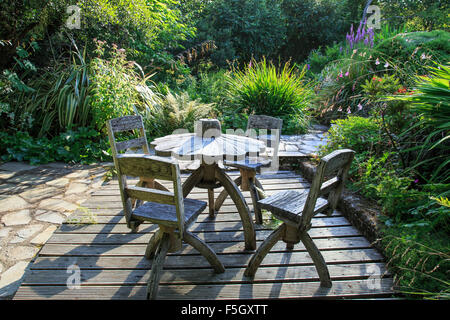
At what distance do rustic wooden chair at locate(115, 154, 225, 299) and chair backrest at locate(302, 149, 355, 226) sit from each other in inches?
29.2

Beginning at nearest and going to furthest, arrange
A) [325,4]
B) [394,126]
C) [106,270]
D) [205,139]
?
1. [106,270]
2. [205,139]
3. [394,126]
4. [325,4]

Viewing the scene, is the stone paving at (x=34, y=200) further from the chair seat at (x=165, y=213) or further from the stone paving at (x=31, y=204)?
the chair seat at (x=165, y=213)

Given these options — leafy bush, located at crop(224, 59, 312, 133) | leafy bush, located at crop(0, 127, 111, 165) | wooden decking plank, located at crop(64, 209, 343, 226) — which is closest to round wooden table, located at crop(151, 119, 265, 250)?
wooden decking plank, located at crop(64, 209, 343, 226)

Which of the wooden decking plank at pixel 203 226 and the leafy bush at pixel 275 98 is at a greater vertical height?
the leafy bush at pixel 275 98

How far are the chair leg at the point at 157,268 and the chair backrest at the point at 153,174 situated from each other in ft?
0.72

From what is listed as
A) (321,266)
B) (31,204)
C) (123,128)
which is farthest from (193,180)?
(31,204)

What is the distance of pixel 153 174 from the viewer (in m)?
1.74

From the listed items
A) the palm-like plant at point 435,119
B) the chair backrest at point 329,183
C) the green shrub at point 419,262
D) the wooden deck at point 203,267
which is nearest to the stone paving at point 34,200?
the wooden deck at point 203,267

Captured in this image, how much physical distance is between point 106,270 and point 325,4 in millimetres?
12215

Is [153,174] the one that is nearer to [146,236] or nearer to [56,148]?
[146,236]

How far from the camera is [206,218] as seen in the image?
3.02 metres

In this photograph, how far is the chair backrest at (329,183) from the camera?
1742mm

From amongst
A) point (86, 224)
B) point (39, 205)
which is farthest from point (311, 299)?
point (39, 205)
